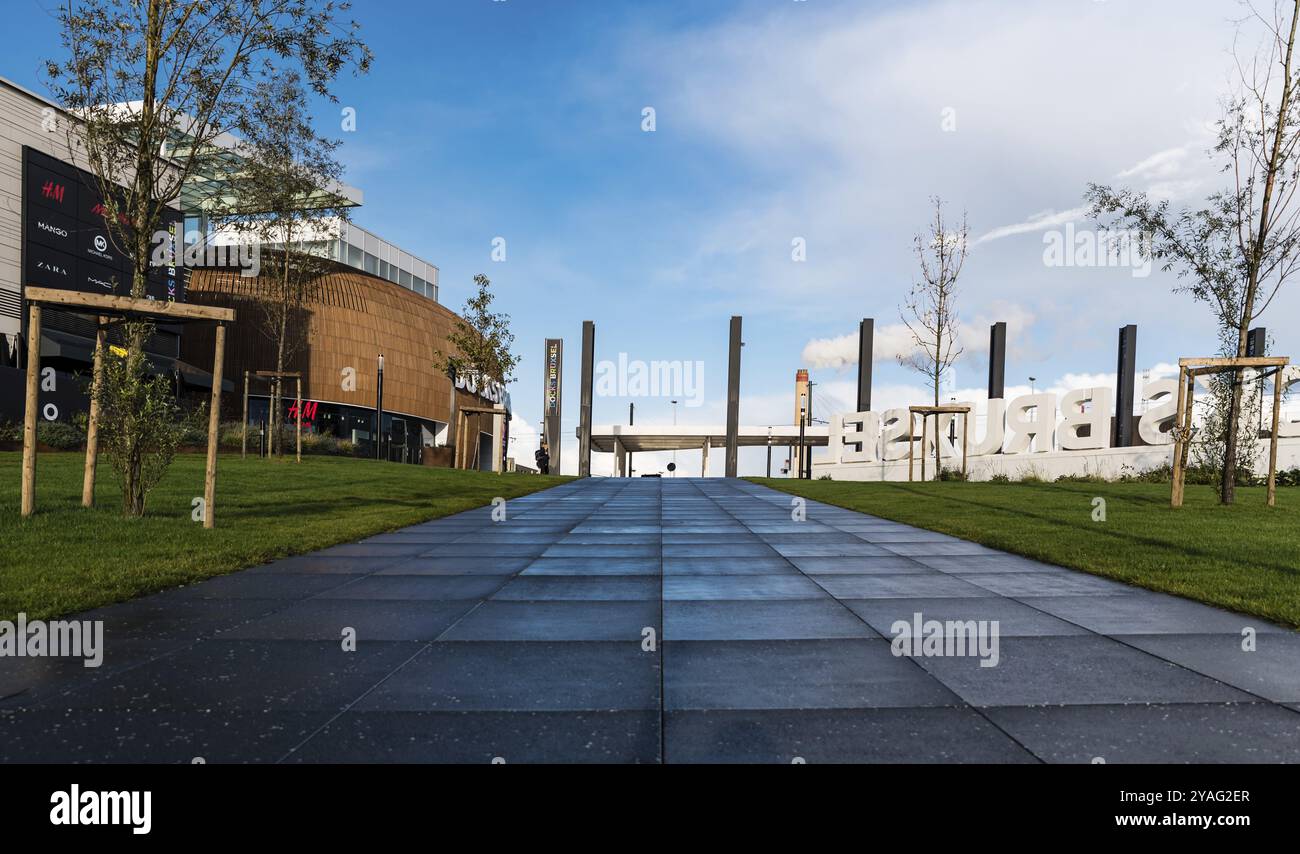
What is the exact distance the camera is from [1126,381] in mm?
43188

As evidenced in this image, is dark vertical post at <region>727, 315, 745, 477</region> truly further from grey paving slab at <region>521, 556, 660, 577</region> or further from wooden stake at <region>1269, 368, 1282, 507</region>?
grey paving slab at <region>521, 556, 660, 577</region>

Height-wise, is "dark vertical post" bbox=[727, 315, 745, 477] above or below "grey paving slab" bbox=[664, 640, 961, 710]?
above

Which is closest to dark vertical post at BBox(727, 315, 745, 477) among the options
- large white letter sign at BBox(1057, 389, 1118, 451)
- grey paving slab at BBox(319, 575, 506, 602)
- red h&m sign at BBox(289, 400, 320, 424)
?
large white letter sign at BBox(1057, 389, 1118, 451)

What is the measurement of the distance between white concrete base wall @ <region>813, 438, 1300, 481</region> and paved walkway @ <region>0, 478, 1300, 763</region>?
23395 mm

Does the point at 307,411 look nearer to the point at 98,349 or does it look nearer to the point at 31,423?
the point at 98,349

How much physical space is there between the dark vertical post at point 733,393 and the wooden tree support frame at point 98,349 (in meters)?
38.6

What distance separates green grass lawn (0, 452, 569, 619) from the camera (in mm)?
6059

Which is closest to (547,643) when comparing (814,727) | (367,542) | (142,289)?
(814,727)

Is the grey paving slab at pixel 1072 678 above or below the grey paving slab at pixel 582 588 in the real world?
above

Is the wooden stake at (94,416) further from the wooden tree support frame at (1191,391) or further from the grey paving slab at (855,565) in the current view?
the wooden tree support frame at (1191,391)

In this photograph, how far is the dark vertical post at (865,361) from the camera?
47.5 m

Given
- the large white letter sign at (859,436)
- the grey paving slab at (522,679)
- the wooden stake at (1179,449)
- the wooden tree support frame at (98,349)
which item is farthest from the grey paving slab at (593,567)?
Answer: the large white letter sign at (859,436)
